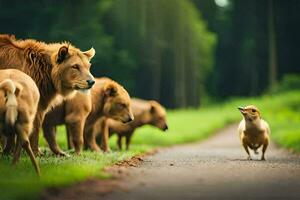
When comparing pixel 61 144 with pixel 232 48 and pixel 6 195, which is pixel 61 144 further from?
pixel 232 48

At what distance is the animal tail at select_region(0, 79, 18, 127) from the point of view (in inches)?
423

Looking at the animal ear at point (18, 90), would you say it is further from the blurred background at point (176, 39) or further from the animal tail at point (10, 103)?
the blurred background at point (176, 39)

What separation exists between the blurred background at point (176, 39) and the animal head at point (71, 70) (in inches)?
1506

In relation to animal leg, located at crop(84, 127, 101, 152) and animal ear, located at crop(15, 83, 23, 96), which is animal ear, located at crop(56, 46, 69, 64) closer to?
animal ear, located at crop(15, 83, 23, 96)

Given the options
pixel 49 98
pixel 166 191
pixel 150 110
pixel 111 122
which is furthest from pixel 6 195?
pixel 150 110

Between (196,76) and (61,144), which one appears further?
(196,76)

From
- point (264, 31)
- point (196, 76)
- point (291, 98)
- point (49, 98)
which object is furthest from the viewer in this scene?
point (264, 31)

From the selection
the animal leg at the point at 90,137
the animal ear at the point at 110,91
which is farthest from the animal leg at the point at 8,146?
the animal ear at the point at 110,91

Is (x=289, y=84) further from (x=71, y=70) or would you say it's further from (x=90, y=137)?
(x=71, y=70)

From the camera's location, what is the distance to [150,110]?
24.0 meters

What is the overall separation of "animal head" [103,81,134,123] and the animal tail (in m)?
7.78

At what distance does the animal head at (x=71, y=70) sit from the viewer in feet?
48.5

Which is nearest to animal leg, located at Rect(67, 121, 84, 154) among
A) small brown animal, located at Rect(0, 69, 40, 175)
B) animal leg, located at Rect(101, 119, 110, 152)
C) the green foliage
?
animal leg, located at Rect(101, 119, 110, 152)

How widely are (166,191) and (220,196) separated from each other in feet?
2.53
